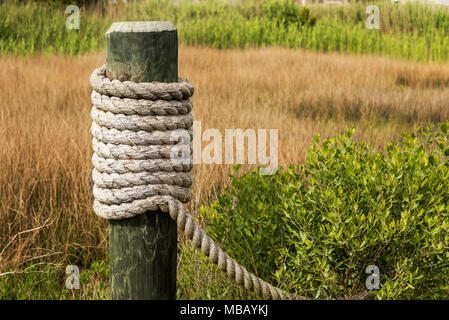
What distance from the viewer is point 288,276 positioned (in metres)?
2.43

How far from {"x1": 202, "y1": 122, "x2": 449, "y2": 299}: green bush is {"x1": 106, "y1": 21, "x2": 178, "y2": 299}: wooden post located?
0.51 metres

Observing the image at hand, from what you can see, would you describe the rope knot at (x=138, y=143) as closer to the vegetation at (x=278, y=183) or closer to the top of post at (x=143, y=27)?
the top of post at (x=143, y=27)

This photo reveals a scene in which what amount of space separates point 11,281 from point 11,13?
8005mm

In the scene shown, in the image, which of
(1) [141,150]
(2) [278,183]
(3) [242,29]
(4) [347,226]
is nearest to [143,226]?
(1) [141,150]

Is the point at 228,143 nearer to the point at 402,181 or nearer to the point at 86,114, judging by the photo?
the point at 86,114

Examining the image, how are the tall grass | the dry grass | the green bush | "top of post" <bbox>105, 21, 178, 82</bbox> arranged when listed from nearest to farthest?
"top of post" <bbox>105, 21, 178, 82</bbox> < the green bush < the dry grass < the tall grass

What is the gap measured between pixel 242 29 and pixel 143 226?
8423 mm

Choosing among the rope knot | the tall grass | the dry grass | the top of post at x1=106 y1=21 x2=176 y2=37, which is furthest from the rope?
the tall grass

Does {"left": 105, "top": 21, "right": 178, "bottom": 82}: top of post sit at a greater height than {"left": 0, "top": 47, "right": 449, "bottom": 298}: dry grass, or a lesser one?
greater

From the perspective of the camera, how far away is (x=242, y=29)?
9992 millimetres

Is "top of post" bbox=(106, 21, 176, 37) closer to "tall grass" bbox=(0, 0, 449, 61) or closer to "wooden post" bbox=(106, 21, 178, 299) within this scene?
"wooden post" bbox=(106, 21, 178, 299)

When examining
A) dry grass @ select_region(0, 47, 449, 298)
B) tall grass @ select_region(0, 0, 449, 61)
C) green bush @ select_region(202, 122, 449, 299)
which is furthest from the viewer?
tall grass @ select_region(0, 0, 449, 61)

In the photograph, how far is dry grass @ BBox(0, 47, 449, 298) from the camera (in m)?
3.31

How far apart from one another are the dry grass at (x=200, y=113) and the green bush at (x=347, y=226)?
0.94 meters
